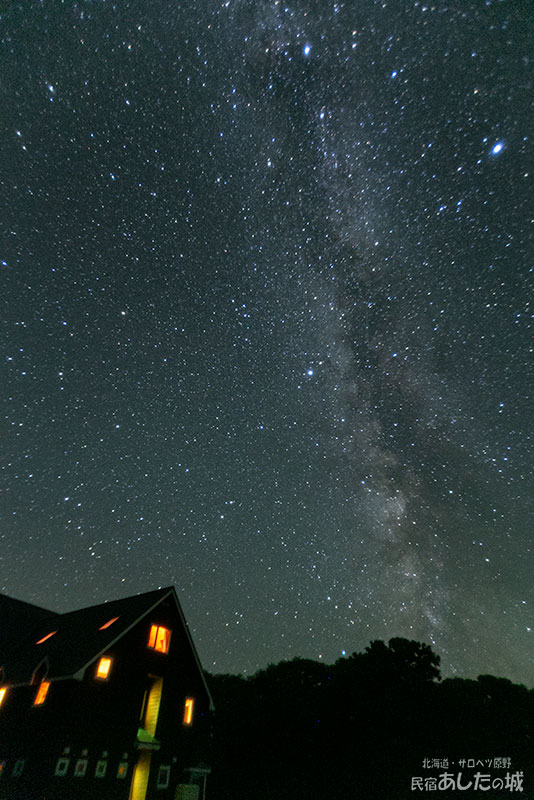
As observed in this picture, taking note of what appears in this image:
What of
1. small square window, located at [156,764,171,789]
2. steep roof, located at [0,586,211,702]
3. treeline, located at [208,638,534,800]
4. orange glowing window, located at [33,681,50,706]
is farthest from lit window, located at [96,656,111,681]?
treeline, located at [208,638,534,800]

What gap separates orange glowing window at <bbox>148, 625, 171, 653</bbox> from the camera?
2267 cm

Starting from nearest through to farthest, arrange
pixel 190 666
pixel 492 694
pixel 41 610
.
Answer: pixel 190 666 < pixel 41 610 < pixel 492 694

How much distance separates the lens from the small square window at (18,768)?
Result: 17578mm

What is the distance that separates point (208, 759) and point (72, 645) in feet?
61.5

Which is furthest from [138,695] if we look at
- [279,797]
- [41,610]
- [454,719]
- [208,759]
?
[454,719]

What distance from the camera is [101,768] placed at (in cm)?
1838

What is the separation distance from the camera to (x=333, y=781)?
31141 millimetres

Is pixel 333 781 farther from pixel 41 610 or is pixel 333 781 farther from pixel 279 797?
pixel 41 610

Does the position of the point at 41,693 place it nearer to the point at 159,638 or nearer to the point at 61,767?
the point at 61,767

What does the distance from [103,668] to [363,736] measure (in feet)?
72.5

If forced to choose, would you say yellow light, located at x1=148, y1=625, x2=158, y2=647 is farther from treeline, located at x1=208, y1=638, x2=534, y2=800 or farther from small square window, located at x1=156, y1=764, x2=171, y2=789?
treeline, located at x1=208, y1=638, x2=534, y2=800

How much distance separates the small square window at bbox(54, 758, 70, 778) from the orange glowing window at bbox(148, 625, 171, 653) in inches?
220

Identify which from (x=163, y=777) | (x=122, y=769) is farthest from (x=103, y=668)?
(x=163, y=777)

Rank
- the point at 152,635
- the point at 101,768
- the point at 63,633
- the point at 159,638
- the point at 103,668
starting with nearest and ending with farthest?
1. the point at 101,768
2. the point at 103,668
3. the point at 152,635
4. the point at 159,638
5. the point at 63,633
